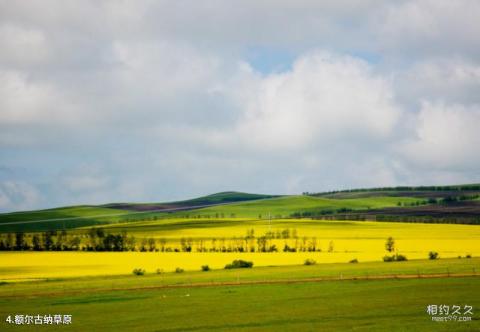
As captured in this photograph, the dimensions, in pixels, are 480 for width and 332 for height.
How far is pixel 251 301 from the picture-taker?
46.6 m

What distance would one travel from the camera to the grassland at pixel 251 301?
35.2 m

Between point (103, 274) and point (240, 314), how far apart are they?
42.7 metres

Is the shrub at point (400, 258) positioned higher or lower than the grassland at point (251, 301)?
higher

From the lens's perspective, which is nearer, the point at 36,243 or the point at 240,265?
the point at 240,265

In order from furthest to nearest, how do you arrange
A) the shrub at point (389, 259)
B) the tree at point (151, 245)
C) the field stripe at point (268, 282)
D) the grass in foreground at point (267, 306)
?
the tree at point (151, 245)
the shrub at point (389, 259)
the field stripe at point (268, 282)
the grass in foreground at point (267, 306)

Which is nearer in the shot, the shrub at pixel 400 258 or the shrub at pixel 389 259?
the shrub at pixel 389 259

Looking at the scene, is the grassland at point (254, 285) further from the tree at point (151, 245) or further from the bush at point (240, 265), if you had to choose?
the bush at point (240, 265)

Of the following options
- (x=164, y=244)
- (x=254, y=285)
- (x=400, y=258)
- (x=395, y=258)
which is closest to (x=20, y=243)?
(x=164, y=244)

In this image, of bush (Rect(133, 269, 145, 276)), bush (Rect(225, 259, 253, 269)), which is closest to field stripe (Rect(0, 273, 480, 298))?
bush (Rect(133, 269, 145, 276))

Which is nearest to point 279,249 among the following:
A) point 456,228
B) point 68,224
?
point 456,228

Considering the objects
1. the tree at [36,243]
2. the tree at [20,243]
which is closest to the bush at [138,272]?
the tree at [36,243]

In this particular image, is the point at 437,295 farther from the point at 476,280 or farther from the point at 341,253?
the point at 341,253

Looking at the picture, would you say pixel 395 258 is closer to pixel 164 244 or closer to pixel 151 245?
pixel 151 245

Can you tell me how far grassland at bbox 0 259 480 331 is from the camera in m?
35.2
